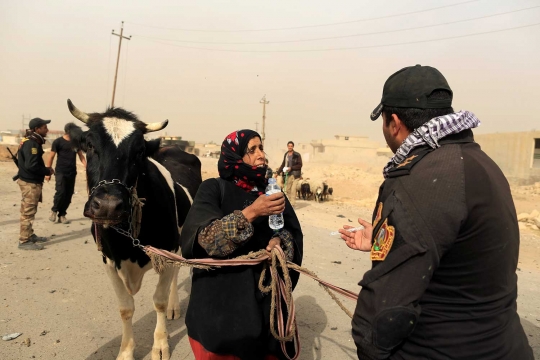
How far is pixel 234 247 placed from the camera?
2.19 m

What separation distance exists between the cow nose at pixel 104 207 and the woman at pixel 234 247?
608 millimetres

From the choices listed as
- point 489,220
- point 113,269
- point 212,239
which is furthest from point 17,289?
point 489,220

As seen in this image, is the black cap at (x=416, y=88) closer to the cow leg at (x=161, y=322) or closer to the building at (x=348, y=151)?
the cow leg at (x=161, y=322)

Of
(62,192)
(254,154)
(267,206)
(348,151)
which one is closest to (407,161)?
(267,206)

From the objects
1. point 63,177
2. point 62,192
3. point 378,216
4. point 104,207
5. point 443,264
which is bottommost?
point 62,192

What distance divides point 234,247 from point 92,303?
10.7 ft

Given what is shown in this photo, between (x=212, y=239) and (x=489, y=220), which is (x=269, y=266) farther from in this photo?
(x=489, y=220)

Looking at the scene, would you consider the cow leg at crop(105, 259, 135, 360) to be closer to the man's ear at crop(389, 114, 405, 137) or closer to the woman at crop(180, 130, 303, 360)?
the woman at crop(180, 130, 303, 360)

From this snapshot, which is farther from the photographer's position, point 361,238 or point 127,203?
point 127,203

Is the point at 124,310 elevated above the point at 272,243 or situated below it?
below

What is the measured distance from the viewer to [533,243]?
8734 millimetres

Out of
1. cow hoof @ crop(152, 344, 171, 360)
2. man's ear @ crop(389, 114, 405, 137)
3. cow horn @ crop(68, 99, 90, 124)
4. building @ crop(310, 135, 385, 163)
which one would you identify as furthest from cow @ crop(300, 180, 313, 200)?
building @ crop(310, 135, 385, 163)

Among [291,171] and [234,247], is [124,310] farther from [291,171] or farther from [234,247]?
[291,171]

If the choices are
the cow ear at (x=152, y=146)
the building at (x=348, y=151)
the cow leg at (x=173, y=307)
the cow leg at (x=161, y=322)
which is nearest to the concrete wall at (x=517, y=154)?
the building at (x=348, y=151)
